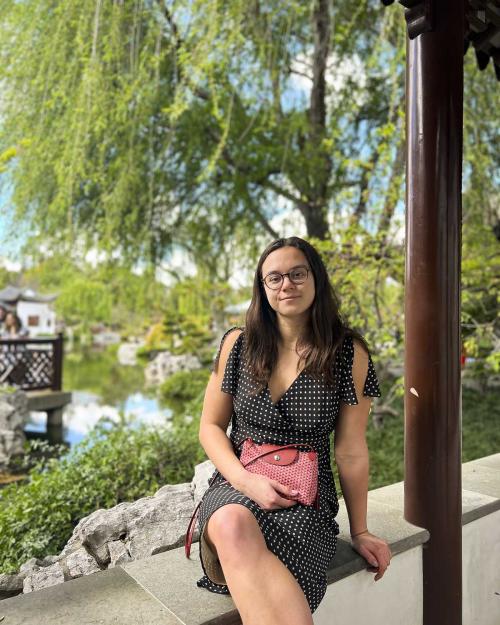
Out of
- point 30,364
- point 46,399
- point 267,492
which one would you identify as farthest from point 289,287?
point 30,364

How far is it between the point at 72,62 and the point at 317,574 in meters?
3.97

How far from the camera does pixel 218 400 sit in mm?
1326

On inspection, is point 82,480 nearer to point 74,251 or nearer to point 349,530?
point 349,530

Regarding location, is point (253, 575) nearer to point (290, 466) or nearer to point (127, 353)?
point (290, 466)

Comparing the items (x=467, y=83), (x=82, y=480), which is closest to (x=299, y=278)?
(x=82, y=480)

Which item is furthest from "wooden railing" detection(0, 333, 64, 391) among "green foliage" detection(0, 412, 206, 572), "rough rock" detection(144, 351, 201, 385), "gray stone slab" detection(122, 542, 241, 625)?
"gray stone slab" detection(122, 542, 241, 625)

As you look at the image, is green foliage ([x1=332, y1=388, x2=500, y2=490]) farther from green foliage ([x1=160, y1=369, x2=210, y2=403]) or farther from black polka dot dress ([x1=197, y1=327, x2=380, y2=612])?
green foliage ([x1=160, y1=369, x2=210, y2=403])

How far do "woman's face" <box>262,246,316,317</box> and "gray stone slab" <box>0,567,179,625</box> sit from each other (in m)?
0.69

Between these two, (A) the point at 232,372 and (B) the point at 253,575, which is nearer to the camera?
(B) the point at 253,575

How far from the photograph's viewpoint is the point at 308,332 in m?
1.33

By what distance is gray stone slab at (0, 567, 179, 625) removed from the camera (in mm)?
1085

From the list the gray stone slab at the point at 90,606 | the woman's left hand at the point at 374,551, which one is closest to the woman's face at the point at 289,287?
the woman's left hand at the point at 374,551

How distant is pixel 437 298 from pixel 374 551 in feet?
2.25

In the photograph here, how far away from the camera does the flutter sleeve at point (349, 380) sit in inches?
50.2
